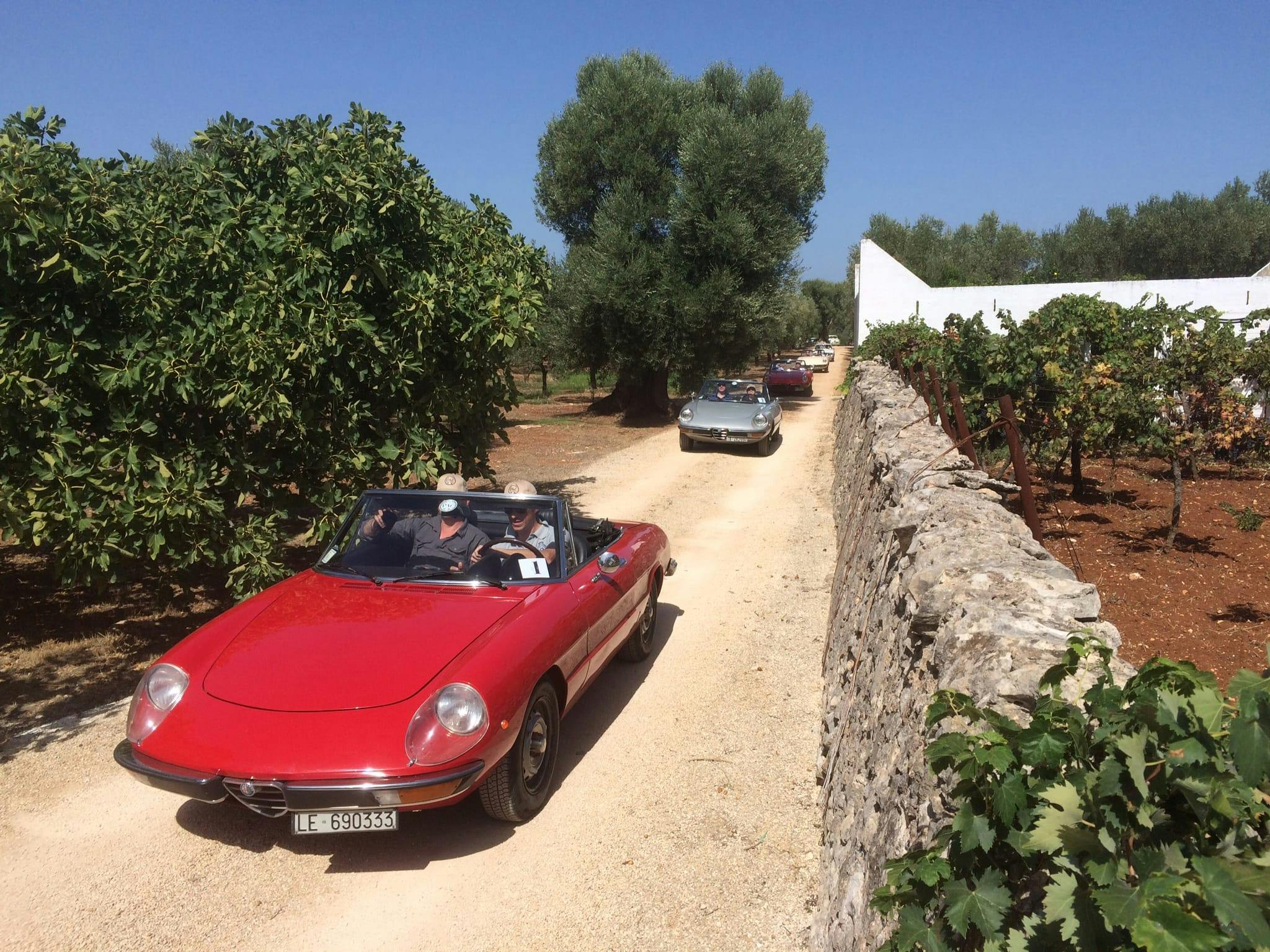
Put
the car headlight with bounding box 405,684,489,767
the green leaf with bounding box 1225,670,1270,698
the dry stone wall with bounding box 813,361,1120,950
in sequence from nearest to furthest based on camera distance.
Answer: the green leaf with bounding box 1225,670,1270,698 → the dry stone wall with bounding box 813,361,1120,950 → the car headlight with bounding box 405,684,489,767

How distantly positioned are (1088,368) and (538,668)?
24.1 ft

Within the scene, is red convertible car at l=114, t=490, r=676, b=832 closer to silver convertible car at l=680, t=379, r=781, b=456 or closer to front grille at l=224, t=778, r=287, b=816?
front grille at l=224, t=778, r=287, b=816

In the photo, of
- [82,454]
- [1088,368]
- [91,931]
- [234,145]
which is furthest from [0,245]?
[1088,368]

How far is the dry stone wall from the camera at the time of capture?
105 inches

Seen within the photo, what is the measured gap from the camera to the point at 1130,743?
171 centimetres

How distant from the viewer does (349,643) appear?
13.4 ft

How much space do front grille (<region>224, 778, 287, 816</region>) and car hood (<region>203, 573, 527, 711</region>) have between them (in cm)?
34

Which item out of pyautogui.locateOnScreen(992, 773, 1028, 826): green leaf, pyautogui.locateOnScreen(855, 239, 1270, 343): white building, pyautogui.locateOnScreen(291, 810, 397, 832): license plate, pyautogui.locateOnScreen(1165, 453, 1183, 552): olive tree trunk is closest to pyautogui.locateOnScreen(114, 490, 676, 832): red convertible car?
pyautogui.locateOnScreen(291, 810, 397, 832): license plate

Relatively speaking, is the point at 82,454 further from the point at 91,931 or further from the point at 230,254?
the point at 91,931

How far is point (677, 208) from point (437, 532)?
17.6m

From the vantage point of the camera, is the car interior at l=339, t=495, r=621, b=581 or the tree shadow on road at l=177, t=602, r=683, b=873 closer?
the tree shadow on road at l=177, t=602, r=683, b=873

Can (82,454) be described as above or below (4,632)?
above

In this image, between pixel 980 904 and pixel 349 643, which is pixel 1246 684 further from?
pixel 349 643

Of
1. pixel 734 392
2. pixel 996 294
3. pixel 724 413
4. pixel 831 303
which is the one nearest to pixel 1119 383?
pixel 724 413
